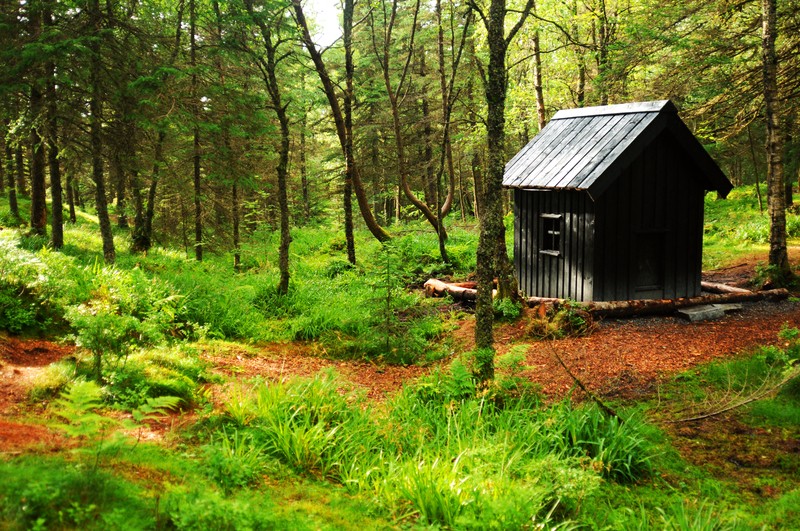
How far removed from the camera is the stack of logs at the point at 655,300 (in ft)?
38.7

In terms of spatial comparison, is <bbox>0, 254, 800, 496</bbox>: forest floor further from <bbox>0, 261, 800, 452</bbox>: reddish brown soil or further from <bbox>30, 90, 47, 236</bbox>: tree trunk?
<bbox>30, 90, 47, 236</bbox>: tree trunk

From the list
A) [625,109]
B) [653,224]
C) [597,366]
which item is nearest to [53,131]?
[597,366]

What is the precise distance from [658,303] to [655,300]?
0.77 feet

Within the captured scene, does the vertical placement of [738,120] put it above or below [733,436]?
above

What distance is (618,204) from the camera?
1208 centimetres

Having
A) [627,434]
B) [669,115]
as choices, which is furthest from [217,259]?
[627,434]

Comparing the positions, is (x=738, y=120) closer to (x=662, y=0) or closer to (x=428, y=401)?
(x=662, y=0)

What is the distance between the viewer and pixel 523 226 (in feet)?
46.0

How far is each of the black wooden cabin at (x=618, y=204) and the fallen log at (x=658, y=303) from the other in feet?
1.32

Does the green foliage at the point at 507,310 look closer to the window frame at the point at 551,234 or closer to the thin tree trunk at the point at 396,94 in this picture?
the window frame at the point at 551,234

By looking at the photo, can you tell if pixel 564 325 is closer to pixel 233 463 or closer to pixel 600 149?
pixel 600 149

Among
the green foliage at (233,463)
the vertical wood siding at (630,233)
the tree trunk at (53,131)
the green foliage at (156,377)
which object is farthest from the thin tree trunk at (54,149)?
the vertical wood siding at (630,233)

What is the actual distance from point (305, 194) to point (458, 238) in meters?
11.5

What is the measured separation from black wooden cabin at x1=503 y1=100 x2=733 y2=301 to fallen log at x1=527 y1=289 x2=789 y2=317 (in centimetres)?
40
